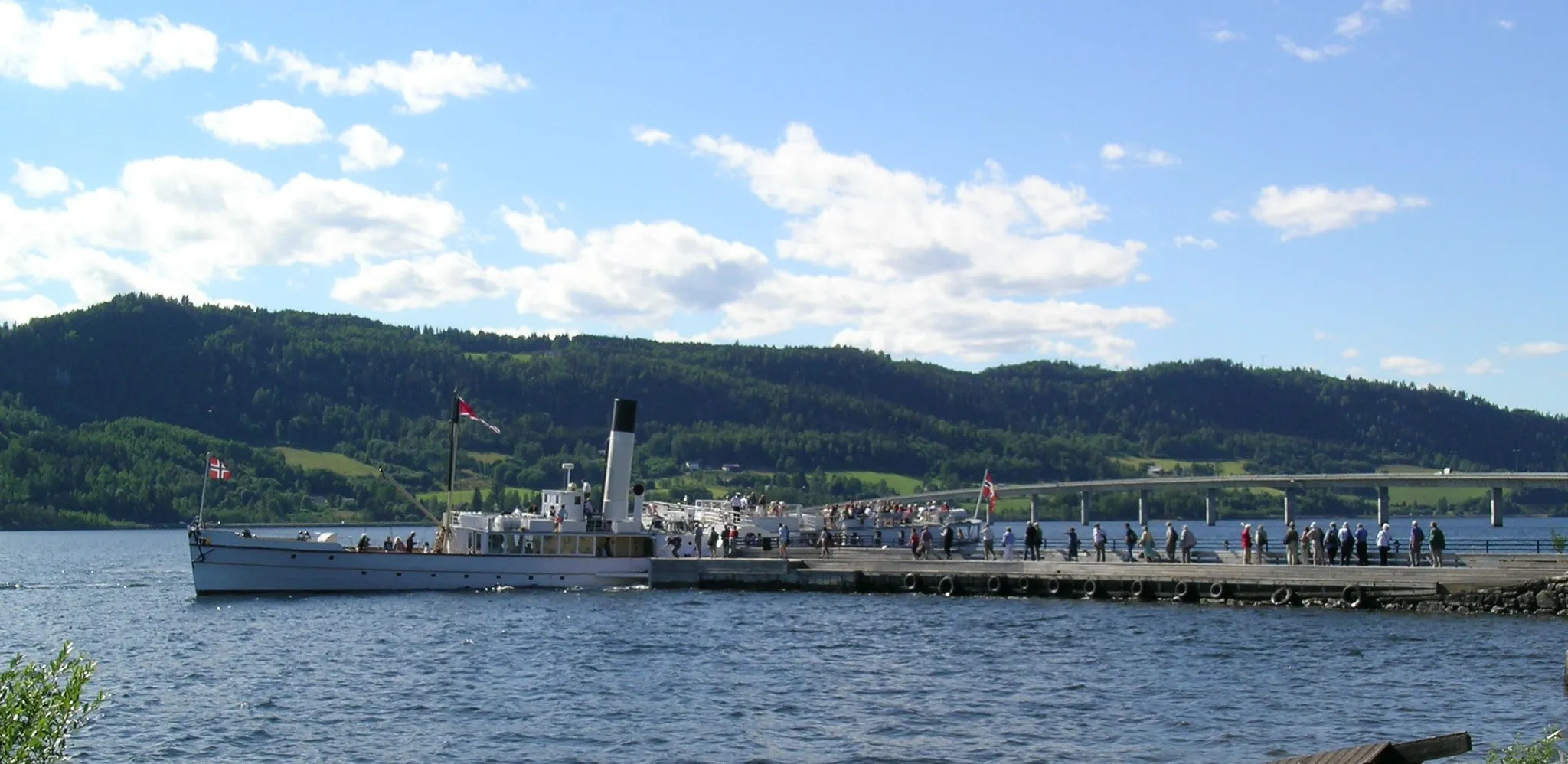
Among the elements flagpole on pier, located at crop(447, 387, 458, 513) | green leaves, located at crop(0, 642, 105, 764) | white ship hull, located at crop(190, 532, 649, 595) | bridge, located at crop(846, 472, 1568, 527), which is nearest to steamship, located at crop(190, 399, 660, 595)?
white ship hull, located at crop(190, 532, 649, 595)

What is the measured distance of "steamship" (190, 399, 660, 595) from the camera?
177 ft

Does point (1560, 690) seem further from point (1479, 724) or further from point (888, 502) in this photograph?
point (888, 502)

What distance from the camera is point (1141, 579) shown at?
1918 inches

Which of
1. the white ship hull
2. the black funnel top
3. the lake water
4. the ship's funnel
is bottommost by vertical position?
the lake water

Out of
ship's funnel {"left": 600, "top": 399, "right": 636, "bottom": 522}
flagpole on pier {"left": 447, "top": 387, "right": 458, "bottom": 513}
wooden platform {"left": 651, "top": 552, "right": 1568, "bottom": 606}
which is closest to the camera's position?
wooden platform {"left": 651, "top": 552, "right": 1568, "bottom": 606}

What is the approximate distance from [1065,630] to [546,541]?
2377 centimetres

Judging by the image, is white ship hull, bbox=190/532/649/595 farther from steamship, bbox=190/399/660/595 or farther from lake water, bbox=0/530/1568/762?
lake water, bbox=0/530/1568/762

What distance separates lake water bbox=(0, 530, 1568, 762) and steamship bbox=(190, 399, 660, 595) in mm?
2262

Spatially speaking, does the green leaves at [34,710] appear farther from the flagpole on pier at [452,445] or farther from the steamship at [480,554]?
the flagpole on pier at [452,445]

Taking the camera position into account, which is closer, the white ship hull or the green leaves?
the green leaves

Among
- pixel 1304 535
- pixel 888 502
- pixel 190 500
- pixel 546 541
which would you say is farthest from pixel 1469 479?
pixel 190 500

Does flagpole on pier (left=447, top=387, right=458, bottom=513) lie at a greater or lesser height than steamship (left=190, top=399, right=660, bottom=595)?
greater

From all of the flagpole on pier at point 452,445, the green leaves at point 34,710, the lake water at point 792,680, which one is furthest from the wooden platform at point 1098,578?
the green leaves at point 34,710

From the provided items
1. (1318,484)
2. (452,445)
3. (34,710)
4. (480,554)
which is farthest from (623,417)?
(1318,484)
